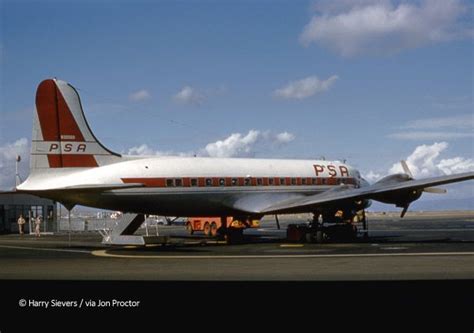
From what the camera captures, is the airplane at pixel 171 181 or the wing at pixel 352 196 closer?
the airplane at pixel 171 181

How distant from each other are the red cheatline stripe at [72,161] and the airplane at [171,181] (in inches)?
1.8

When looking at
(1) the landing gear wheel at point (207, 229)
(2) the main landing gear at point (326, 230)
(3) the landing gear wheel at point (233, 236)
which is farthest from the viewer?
(1) the landing gear wheel at point (207, 229)

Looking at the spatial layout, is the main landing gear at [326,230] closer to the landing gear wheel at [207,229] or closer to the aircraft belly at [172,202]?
the aircraft belly at [172,202]

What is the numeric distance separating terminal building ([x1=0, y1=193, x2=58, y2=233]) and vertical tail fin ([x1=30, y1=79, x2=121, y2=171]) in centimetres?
3600

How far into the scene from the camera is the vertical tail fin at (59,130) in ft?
94.3

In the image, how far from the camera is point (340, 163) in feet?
138

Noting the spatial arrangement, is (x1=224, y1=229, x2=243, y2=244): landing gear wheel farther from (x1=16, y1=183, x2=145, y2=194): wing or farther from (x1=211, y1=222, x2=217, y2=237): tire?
(x1=211, y1=222, x2=217, y2=237): tire

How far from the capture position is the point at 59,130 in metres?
29.0
